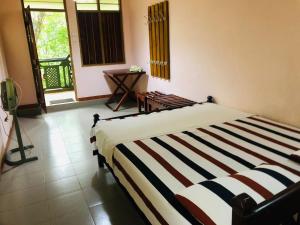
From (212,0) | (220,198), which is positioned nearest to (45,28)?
(212,0)

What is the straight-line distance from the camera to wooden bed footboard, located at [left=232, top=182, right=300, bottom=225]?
0.80 metres

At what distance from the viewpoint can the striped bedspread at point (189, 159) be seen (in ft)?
4.41

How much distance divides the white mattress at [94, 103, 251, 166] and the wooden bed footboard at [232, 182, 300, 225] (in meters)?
1.31

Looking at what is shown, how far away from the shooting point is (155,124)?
7.93 ft

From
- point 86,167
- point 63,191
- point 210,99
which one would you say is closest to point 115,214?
point 63,191

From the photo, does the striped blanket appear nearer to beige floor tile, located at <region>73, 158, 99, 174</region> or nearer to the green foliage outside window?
beige floor tile, located at <region>73, 158, 99, 174</region>

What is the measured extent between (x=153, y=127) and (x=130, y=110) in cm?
266

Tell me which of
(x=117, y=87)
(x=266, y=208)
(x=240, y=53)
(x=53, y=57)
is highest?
(x=240, y=53)

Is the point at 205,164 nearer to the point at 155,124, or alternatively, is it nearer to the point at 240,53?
the point at 155,124

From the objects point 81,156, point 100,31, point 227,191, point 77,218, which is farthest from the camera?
point 100,31

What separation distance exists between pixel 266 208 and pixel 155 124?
5.34 feet

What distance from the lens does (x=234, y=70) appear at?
2820 millimetres

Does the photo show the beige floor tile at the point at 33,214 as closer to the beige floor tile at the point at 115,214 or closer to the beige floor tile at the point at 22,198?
the beige floor tile at the point at 22,198

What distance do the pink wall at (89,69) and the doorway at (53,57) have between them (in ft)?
1.77
